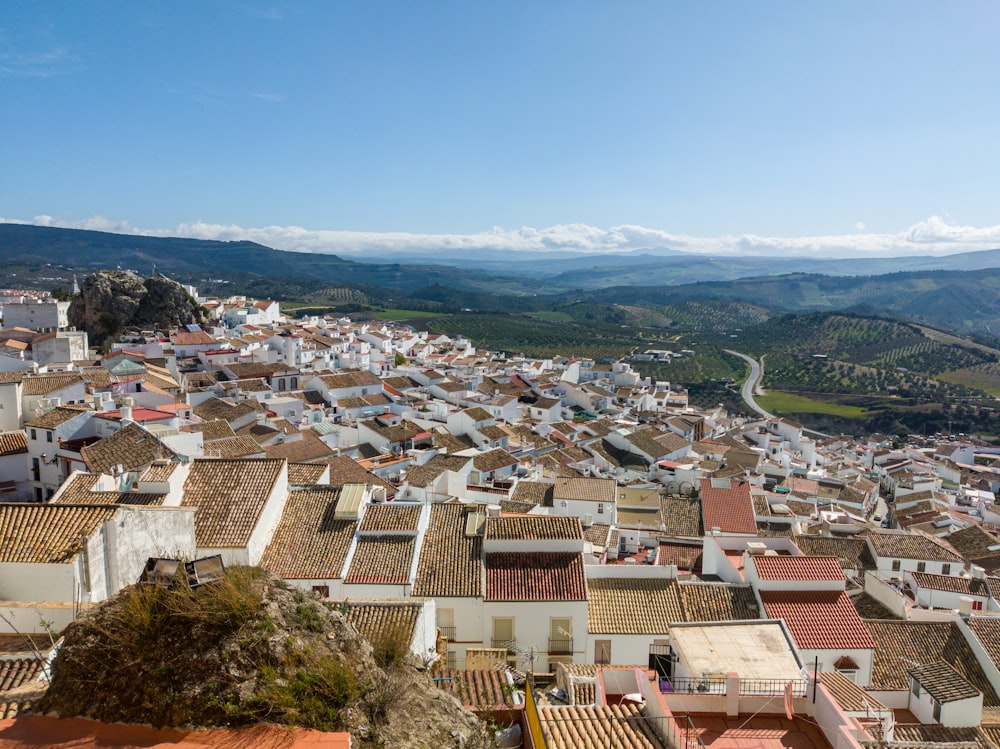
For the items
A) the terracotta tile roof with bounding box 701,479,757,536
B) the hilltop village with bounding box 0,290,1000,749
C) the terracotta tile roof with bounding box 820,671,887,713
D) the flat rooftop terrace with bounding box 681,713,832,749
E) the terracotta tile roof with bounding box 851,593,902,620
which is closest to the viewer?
the flat rooftop terrace with bounding box 681,713,832,749

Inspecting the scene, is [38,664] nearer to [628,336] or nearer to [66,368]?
[66,368]

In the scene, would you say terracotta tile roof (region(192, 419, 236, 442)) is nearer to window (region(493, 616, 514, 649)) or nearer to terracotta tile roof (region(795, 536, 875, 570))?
window (region(493, 616, 514, 649))

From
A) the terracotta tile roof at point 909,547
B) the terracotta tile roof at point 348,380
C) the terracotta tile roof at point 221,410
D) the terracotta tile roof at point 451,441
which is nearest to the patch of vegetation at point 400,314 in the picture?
the terracotta tile roof at point 348,380

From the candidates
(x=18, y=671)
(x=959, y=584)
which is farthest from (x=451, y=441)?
(x=18, y=671)

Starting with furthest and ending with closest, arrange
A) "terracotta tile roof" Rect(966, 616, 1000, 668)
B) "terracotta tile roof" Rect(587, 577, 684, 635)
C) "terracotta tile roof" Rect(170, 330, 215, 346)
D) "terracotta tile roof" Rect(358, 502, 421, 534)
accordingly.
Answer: "terracotta tile roof" Rect(170, 330, 215, 346) < "terracotta tile roof" Rect(966, 616, 1000, 668) < "terracotta tile roof" Rect(358, 502, 421, 534) < "terracotta tile roof" Rect(587, 577, 684, 635)

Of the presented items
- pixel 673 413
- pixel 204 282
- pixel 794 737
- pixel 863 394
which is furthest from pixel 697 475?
pixel 204 282

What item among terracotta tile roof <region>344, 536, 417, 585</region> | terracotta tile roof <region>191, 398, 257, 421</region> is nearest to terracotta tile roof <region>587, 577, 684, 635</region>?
terracotta tile roof <region>344, 536, 417, 585</region>
